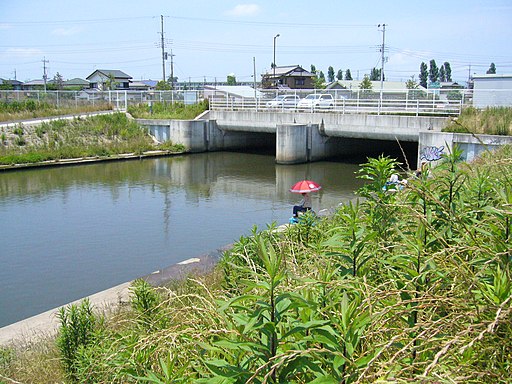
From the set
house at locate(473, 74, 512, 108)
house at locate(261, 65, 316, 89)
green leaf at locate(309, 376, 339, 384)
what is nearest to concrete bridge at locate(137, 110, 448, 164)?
house at locate(473, 74, 512, 108)

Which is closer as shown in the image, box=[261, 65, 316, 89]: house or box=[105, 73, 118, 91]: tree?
box=[105, 73, 118, 91]: tree

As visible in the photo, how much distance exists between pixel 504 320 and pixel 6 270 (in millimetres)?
11874

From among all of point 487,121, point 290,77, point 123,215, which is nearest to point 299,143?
point 487,121

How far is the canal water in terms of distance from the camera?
11.4 meters

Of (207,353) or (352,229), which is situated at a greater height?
(352,229)

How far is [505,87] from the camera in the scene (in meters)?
26.2

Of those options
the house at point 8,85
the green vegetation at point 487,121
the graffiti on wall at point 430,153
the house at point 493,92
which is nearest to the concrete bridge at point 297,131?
the green vegetation at point 487,121

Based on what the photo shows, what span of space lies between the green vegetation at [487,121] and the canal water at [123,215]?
556 centimetres

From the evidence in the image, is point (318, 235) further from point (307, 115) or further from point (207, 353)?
point (307, 115)

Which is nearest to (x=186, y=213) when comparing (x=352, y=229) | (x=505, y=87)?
(x=352, y=229)

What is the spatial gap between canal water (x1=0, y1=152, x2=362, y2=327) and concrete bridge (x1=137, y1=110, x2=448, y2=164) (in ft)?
4.58

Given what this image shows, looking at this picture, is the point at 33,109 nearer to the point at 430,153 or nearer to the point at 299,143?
the point at 299,143

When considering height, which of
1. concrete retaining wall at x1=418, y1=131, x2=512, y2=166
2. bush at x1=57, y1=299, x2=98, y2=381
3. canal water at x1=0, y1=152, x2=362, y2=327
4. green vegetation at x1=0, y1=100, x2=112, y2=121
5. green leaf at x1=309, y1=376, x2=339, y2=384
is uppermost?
green vegetation at x1=0, y1=100, x2=112, y2=121

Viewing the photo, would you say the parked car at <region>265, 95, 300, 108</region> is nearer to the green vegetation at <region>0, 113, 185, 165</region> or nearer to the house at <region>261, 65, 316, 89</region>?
the green vegetation at <region>0, 113, 185, 165</region>
